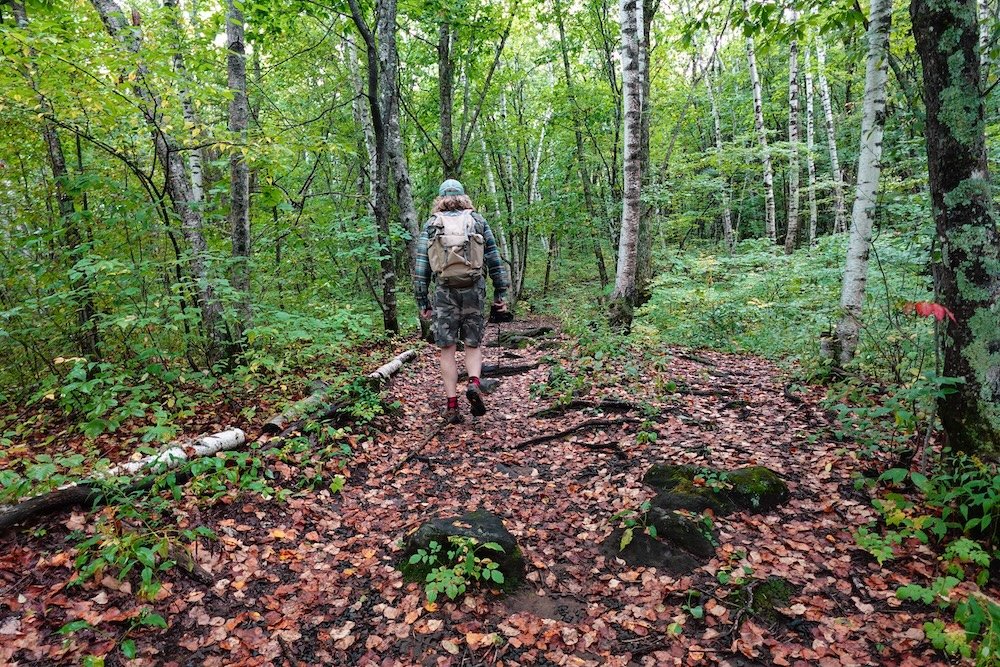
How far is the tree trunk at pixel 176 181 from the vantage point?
5.61 m

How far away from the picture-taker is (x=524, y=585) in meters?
3.40

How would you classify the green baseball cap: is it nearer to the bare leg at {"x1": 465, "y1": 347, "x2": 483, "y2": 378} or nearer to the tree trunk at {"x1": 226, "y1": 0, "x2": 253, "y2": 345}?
the bare leg at {"x1": 465, "y1": 347, "x2": 483, "y2": 378}

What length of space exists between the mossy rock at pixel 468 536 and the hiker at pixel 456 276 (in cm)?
249

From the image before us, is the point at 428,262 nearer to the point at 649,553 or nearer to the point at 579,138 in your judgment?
the point at 649,553

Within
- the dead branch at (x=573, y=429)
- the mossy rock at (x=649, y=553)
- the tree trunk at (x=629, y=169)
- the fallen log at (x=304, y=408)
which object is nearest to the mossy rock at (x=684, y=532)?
the mossy rock at (x=649, y=553)

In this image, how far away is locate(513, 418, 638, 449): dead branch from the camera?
564 cm

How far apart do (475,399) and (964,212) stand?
15.7 feet

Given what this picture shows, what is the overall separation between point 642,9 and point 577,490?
1104 centimetres

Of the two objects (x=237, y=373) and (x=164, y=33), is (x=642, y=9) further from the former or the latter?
(x=237, y=373)

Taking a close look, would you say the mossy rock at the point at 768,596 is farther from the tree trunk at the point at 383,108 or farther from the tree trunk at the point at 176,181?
the tree trunk at the point at 383,108

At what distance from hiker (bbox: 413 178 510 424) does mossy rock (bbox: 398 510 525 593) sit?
97.9 inches

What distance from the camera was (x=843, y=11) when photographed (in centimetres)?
539

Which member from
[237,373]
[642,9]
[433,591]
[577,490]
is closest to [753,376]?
[577,490]

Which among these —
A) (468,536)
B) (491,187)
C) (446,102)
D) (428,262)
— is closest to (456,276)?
(428,262)
